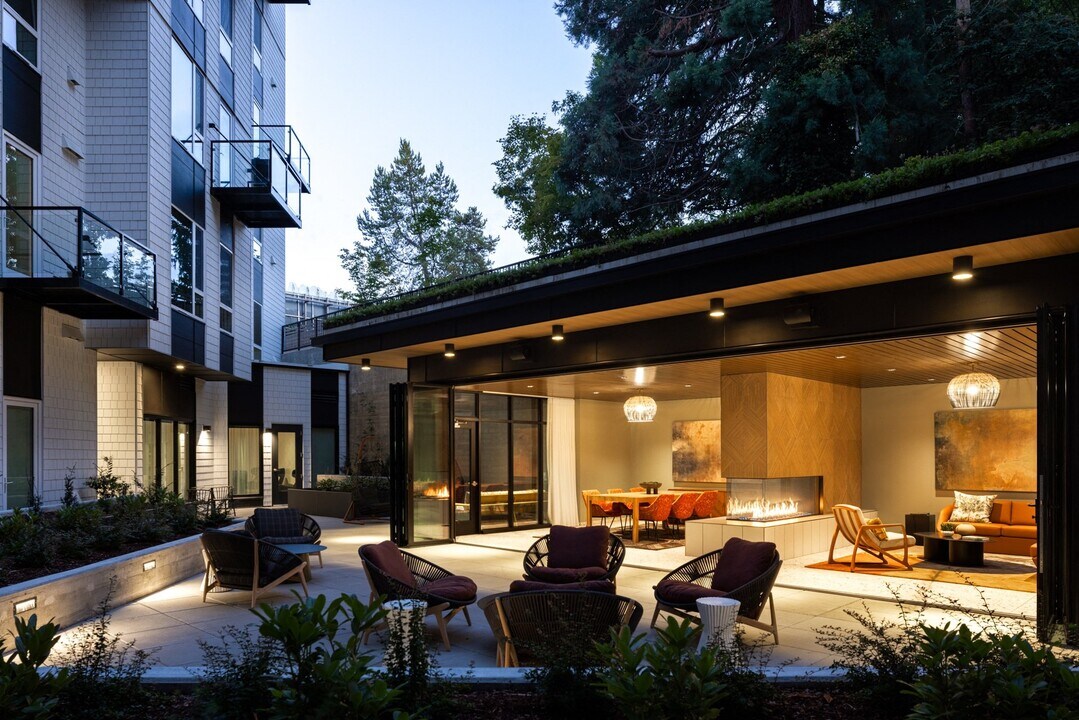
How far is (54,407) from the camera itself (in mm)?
11414

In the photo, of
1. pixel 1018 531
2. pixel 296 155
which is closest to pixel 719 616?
pixel 1018 531

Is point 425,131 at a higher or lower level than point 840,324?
higher

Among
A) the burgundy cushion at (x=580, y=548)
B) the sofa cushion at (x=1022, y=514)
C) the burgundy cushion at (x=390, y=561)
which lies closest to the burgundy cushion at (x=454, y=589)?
the burgundy cushion at (x=390, y=561)

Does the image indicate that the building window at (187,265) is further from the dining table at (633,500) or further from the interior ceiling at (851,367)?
the dining table at (633,500)

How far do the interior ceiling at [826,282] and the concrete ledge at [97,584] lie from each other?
4345 millimetres

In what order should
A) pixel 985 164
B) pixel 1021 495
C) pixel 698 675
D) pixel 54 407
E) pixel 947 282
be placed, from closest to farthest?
pixel 698 675 < pixel 985 164 < pixel 947 282 < pixel 54 407 < pixel 1021 495

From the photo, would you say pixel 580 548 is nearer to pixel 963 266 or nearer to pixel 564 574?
pixel 564 574

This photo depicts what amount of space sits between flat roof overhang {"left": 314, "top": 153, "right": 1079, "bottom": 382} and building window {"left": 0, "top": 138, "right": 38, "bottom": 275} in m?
5.07

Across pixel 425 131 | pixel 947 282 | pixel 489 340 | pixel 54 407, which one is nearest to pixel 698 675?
pixel 947 282

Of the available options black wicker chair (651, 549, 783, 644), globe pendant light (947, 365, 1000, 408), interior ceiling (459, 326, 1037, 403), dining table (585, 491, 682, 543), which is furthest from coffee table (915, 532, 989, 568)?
black wicker chair (651, 549, 783, 644)

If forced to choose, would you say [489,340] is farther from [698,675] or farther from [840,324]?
[698,675]

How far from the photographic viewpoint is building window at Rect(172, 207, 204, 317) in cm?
1422

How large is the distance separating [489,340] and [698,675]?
899cm

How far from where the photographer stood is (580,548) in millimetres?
8117
